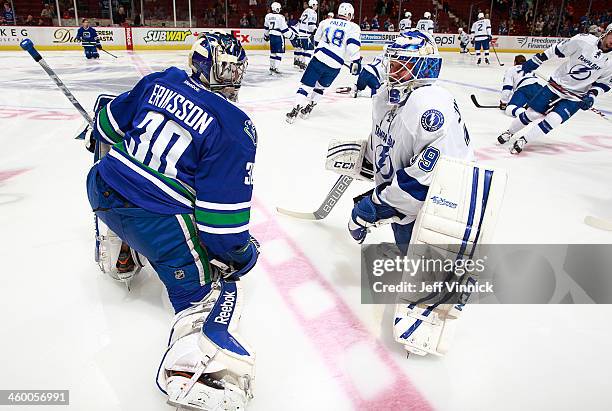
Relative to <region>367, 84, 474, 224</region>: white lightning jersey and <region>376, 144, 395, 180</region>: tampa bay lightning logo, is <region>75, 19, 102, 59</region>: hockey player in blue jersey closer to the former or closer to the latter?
<region>376, 144, 395, 180</region>: tampa bay lightning logo

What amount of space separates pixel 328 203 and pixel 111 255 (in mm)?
1138

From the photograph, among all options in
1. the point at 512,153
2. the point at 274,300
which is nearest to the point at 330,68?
the point at 512,153

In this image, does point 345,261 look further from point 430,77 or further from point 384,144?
point 430,77

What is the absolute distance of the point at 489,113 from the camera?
565 centimetres

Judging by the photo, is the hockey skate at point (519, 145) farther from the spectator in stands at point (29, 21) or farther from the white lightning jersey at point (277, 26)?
the spectator in stands at point (29, 21)

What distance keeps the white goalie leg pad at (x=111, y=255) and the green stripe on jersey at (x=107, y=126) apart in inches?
14.5

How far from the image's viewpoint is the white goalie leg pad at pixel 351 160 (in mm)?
2057

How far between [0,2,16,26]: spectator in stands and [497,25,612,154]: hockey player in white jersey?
481 inches

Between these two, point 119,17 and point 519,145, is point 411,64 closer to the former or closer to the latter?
point 519,145

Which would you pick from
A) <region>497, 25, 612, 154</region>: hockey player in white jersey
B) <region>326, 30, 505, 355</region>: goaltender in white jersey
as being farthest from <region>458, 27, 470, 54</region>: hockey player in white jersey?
<region>326, 30, 505, 355</region>: goaltender in white jersey

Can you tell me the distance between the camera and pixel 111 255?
5.55 feet

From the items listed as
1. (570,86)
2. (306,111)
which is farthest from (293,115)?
(570,86)

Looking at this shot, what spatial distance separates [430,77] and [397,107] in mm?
170

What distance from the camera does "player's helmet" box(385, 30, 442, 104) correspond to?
1585 millimetres
